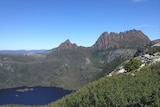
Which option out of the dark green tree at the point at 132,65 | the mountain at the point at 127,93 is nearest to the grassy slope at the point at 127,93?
the mountain at the point at 127,93

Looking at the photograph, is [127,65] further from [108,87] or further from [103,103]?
[103,103]

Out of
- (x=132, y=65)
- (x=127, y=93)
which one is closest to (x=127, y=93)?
(x=127, y=93)

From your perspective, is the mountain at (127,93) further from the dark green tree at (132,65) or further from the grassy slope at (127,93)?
the dark green tree at (132,65)

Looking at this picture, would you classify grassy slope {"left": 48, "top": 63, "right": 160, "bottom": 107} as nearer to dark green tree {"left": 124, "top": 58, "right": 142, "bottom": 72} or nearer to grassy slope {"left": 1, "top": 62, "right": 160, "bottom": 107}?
grassy slope {"left": 1, "top": 62, "right": 160, "bottom": 107}

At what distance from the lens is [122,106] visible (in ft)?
398

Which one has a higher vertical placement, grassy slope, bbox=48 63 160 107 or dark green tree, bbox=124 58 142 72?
dark green tree, bbox=124 58 142 72

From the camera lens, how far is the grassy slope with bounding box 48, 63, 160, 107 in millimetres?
116688

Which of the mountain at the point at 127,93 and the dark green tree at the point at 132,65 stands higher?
the dark green tree at the point at 132,65

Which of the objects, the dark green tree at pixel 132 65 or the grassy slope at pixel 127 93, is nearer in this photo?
the grassy slope at pixel 127 93

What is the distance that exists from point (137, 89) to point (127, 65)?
52.9 metres

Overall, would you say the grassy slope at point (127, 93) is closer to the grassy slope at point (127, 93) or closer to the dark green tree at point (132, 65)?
the grassy slope at point (127, 93)

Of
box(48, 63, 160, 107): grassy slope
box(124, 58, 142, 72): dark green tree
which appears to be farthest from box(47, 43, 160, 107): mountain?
box(124, 58, 142, 72): dark green tree

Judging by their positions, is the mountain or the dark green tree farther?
the dark green tree

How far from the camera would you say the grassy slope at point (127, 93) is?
383ft
